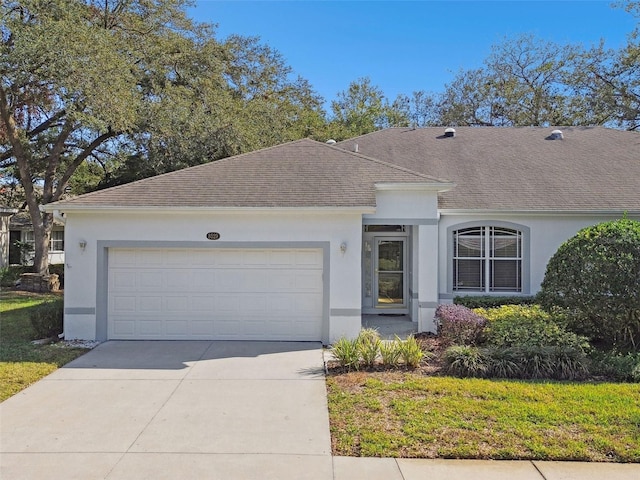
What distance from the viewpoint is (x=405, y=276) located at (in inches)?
529

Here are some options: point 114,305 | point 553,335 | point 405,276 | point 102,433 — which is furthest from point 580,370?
point 114,305

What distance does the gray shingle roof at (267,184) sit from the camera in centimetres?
1000

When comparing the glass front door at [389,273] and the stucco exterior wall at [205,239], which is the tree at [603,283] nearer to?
the stucco exterior wall at [205,239]

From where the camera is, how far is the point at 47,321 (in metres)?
10.4

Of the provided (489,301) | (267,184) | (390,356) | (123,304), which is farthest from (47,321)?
(489,301)

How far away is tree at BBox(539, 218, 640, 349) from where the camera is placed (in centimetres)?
831

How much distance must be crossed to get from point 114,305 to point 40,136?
15258 millimetres

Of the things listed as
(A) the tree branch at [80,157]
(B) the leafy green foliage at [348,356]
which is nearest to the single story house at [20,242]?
(A) the tree branch at [80,157]

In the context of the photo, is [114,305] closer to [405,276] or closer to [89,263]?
[89,263]

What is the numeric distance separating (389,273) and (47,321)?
8.82 meters

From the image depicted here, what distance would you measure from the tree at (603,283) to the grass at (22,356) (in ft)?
30.9

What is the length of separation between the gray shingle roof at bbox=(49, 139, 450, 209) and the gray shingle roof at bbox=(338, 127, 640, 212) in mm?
2654

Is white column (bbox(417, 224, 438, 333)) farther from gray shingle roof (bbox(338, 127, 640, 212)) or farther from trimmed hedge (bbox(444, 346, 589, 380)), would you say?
trimmed hedge (bbox(444, 346, 589, 380))

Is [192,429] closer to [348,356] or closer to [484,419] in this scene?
[348,356]
